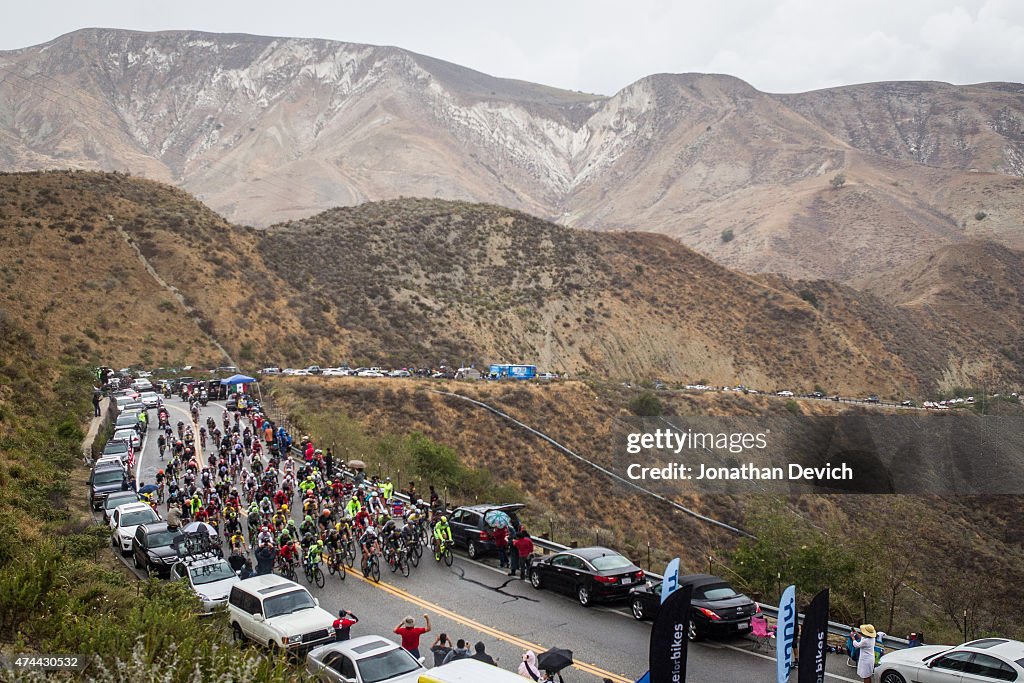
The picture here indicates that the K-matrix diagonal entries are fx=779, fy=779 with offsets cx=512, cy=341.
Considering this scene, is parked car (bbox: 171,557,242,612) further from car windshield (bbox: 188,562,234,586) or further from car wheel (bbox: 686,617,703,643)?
car wheel (bbox: 686,617,703,643)

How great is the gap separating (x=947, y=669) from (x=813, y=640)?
2314mm

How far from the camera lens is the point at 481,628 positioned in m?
15.7

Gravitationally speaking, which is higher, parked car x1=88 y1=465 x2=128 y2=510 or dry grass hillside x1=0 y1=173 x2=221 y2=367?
dry grass hillside x1=0 y1=173 x2=221 y2=367

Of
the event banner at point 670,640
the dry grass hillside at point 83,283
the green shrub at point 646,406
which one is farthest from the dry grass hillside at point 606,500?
the dry grass hillside at point 83,283

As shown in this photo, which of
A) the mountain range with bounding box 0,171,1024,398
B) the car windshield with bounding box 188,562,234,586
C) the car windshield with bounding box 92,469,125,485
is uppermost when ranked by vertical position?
the mountain range with bounding box 0,171,1024,398

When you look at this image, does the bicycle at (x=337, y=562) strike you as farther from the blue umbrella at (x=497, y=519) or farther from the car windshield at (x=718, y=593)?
the car windshield at (x=718, y=593)

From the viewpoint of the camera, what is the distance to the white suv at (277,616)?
13.8 metres

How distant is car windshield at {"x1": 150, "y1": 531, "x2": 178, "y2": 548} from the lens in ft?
61.6

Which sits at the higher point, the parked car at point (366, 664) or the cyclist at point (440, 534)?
the parked car at point (366, 664)

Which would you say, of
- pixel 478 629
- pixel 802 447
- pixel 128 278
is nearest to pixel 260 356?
pixel 128 278

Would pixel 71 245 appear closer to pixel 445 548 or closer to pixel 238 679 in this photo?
pixel 445 548

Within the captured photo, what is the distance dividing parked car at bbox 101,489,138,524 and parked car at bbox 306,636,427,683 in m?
12.5

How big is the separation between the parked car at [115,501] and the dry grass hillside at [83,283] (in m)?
30.3

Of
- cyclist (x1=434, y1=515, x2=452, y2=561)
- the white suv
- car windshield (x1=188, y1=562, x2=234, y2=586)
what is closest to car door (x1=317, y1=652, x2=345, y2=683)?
the white suv
